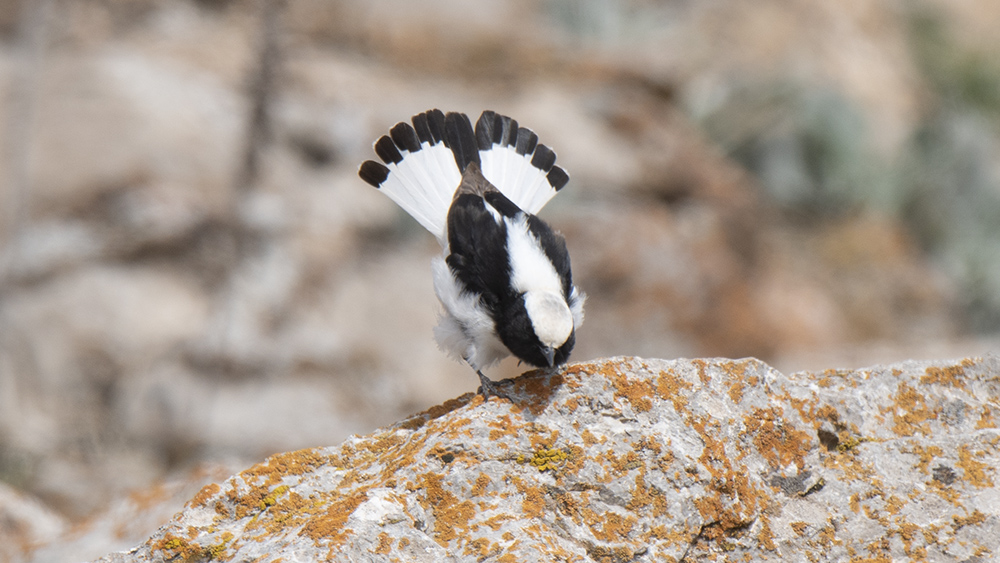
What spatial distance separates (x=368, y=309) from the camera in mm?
9531

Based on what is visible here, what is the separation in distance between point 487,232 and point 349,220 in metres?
6.64

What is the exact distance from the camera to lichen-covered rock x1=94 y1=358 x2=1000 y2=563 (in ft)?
9.23

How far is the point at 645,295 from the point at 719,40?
8118 millimetres

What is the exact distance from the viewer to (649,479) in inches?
117

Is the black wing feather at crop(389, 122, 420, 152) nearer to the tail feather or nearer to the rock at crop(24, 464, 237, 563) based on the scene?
the tail feather

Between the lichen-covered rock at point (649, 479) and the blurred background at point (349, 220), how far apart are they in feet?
4.12

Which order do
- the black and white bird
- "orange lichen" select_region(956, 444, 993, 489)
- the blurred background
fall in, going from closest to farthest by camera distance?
"orange lichen" select_region(956, 444, 993, 489)
the black and white bird
the blurred background

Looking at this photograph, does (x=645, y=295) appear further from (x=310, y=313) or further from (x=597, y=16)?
(x=597, y=16)

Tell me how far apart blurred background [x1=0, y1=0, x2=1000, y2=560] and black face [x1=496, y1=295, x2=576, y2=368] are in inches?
63.0

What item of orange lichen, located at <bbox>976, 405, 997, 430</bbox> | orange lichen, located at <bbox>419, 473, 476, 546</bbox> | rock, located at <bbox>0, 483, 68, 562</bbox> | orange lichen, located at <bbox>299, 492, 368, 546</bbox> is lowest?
rock, located at <bbox>0, 483, 68, 562</bbox>

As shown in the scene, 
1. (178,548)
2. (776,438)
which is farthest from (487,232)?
(178,548)

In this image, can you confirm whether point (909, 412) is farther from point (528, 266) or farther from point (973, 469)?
point (528, 266)

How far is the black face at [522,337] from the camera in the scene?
11.3ft

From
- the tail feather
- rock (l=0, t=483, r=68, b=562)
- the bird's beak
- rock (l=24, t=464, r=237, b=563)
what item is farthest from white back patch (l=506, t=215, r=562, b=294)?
rock (l=0, t=483, r=68, b=562)
